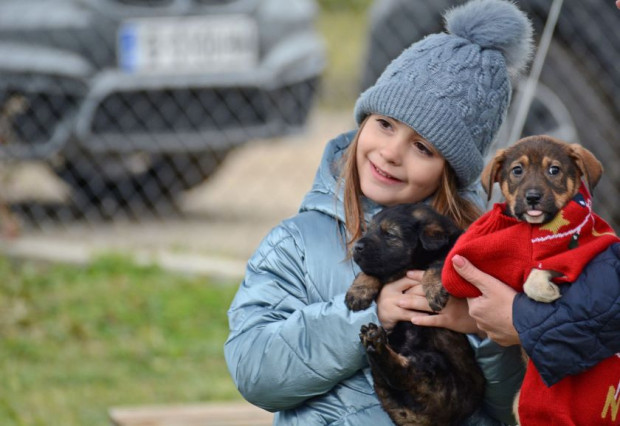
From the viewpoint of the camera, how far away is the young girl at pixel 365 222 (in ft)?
8.23

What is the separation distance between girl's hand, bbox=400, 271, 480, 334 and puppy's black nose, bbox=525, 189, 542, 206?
0.32m

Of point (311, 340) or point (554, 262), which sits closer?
point (554, 262)

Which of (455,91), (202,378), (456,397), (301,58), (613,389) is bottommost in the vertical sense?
(202,378)

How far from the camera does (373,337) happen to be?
7.89 ft

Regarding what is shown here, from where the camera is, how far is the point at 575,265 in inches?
85.8

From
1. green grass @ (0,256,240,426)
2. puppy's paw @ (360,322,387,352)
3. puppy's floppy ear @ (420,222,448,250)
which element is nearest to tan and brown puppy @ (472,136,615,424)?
puppy's floppy ear @ (420,222,448,250)

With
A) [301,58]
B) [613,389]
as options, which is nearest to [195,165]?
[301,58]

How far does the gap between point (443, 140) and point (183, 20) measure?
11.7 feet

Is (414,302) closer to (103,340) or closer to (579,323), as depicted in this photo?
(579,323)

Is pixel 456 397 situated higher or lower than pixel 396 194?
lower

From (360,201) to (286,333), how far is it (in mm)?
399

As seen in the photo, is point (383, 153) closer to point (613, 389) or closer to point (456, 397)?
point (456, 397)

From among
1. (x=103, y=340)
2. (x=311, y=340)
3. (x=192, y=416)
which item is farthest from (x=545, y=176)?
(x=103, y=340)

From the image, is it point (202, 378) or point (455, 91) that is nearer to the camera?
point (455, 91)
